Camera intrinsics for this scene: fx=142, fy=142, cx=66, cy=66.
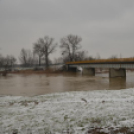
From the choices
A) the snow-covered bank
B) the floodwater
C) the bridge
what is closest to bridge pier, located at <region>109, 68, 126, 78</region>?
the bridge

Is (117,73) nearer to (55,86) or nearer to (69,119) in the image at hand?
(55,86)

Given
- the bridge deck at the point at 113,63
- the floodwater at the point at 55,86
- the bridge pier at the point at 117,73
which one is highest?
the bridge deck at the point at 113,63

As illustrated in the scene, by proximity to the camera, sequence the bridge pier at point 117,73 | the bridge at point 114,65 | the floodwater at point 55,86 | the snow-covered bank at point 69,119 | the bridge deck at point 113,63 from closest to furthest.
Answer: the snow-covered bank at point 69,119
the floodwater at point 55,86
the bridge deck at point 113,63
the bridge at point 114,65
the bridge pier at point 117,73

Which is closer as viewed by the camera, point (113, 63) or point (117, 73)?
point (113, 63)

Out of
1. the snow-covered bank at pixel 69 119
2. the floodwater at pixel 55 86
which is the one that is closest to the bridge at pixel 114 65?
the floodwater at pixel 55 86

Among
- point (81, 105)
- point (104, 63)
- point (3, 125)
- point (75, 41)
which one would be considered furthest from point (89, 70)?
point (3, 125)

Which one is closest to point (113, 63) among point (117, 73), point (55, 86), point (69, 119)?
point (117, 73)

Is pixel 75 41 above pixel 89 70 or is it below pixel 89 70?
above

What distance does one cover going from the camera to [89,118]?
5.43 metres

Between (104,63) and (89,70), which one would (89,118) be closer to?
(104,63)

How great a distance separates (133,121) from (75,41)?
5828 cm

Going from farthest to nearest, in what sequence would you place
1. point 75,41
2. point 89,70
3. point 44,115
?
point 75,41 < point 89,70 < point 44,115

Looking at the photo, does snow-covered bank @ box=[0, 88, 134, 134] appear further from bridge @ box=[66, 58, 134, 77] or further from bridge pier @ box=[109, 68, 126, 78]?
bridge pier @ box=[109, 68, 126, 78]

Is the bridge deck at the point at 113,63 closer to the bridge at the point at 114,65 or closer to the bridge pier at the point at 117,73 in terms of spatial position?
the bridge at the point at 114,65
